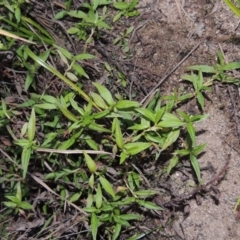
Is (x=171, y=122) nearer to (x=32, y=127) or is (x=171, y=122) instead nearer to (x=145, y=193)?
(x=145, y=193)

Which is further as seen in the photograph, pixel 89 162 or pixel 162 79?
pixel 162 79

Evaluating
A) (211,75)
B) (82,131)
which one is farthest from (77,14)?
(211,75)

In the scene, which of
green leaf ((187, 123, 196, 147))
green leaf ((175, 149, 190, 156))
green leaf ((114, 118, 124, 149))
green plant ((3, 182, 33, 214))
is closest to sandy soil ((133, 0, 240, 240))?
green leaf ((175, 149, 190, 156))

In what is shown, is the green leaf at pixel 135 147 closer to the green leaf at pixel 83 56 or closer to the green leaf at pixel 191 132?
the green leaf at pixel 191 132

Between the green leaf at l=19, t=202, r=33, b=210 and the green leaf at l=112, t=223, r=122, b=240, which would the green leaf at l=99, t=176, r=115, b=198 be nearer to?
the green leaf at l=112, t=223, r=122, b=240

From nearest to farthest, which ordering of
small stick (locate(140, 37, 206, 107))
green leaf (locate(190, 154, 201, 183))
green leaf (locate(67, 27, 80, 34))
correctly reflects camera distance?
green leaf (locate(190, 154, 201, 183)) → small stick (locate(140, 37, 206, 107)) → green leaf (locate(67, 27, 80, 34))

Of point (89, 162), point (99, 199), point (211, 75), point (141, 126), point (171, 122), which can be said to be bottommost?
point (99, 199)

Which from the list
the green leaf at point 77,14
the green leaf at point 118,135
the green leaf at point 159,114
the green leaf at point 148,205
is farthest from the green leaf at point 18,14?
the green leaf at point 148,205
